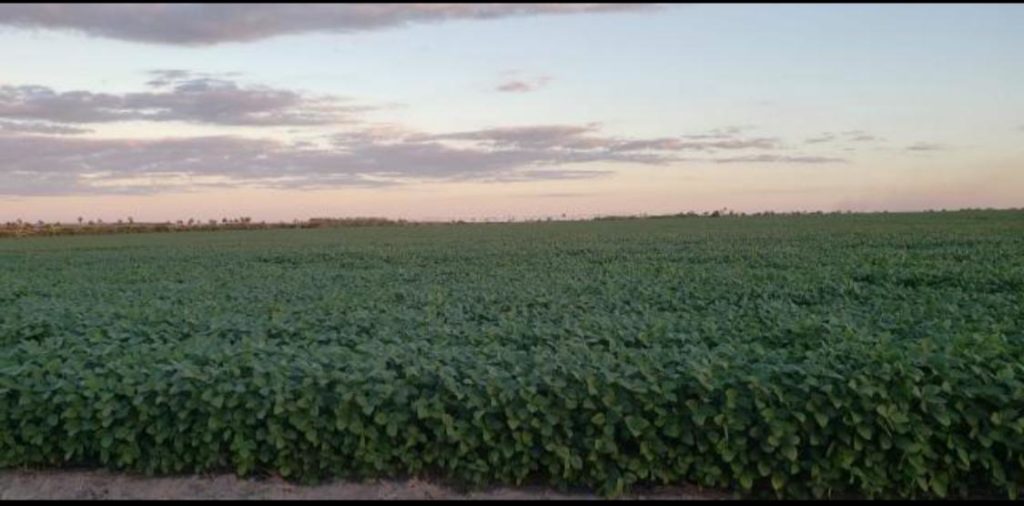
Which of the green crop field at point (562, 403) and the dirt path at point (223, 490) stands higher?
the green crop field at point (562, 403)

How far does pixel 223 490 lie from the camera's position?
574cm

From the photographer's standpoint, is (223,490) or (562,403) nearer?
(562,403)

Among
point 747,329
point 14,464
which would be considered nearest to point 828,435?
point 747,329

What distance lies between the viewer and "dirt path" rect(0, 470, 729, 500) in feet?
18.3

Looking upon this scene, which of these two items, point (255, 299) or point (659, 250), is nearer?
point (255, 299)

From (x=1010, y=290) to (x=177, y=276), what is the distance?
14.6 metres

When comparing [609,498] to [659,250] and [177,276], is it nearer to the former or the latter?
[177,276]

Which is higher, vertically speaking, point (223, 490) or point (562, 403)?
point (562, 403)

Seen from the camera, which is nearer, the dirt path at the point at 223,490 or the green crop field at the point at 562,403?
the green crop field at the point at 562,403

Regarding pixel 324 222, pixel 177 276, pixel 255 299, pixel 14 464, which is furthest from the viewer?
pixel 324 222

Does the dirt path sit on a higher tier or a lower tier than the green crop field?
lower

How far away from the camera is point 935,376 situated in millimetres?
5555

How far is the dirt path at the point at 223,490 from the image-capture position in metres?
5.58

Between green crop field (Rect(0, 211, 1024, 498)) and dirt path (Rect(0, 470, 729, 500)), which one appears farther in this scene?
Result: dirt path (Rect(0, 470, 729, 500))
